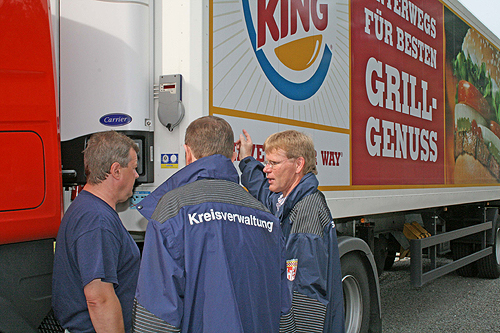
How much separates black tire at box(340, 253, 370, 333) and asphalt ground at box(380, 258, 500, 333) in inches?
49.0

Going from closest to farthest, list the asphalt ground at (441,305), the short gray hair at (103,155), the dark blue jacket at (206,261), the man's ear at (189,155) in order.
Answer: the dark blue jacket at (206,261) → the man's ear at (189,155) → the short gray hair at (103,155) → the asphalt ground at (441,305)

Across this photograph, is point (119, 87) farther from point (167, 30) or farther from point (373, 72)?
point (373, 72)

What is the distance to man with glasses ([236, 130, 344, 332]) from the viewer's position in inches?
84.9

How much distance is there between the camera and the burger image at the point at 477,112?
6266 millimetres

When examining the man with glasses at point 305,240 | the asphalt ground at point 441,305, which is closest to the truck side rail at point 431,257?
the asphalt ground at point 441,305

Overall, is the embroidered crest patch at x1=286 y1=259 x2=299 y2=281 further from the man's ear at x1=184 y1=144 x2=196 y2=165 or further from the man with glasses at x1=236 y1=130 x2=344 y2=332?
the man's ear at x1=184 y1=144 x2=196 y2=165

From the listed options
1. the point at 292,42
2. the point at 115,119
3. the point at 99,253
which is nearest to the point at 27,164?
the point at 99,253

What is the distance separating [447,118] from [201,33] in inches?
167

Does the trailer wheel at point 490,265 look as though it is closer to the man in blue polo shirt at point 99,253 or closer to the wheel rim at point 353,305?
the wheel rim at point 353,305

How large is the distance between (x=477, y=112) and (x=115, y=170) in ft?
21.0

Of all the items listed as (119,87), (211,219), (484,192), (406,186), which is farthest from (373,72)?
(484,192)

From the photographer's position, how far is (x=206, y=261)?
150 centimetres

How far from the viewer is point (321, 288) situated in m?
2.17

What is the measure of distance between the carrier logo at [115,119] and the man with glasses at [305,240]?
791mm
